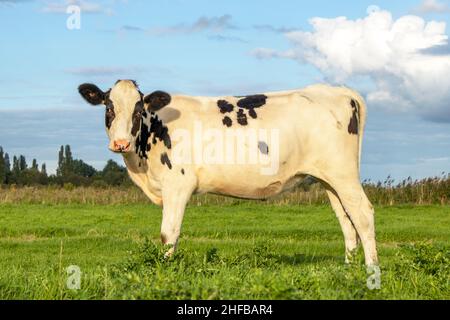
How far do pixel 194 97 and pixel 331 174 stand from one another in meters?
2.67

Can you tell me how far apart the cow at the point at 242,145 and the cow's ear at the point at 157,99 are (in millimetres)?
11

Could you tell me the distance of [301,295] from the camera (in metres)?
7.90

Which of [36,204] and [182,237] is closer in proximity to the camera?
[182,237]

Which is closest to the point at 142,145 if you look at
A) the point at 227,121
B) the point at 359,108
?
the point at 227,121

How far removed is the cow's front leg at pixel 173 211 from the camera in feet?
39.4

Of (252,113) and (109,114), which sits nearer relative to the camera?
(109,114)

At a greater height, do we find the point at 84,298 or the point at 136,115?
the point at 136,115

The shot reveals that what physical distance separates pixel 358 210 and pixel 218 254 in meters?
2.51

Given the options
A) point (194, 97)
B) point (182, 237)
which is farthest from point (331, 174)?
point (182, 237)

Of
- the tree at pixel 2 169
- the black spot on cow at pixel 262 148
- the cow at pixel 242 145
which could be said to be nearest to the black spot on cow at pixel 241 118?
the cow at pixel 242 145

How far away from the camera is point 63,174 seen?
73.8 metres

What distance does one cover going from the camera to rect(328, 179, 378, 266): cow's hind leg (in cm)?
1272

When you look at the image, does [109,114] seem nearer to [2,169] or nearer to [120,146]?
→ [120,146]

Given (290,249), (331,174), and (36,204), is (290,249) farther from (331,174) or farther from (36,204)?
(36,204)
